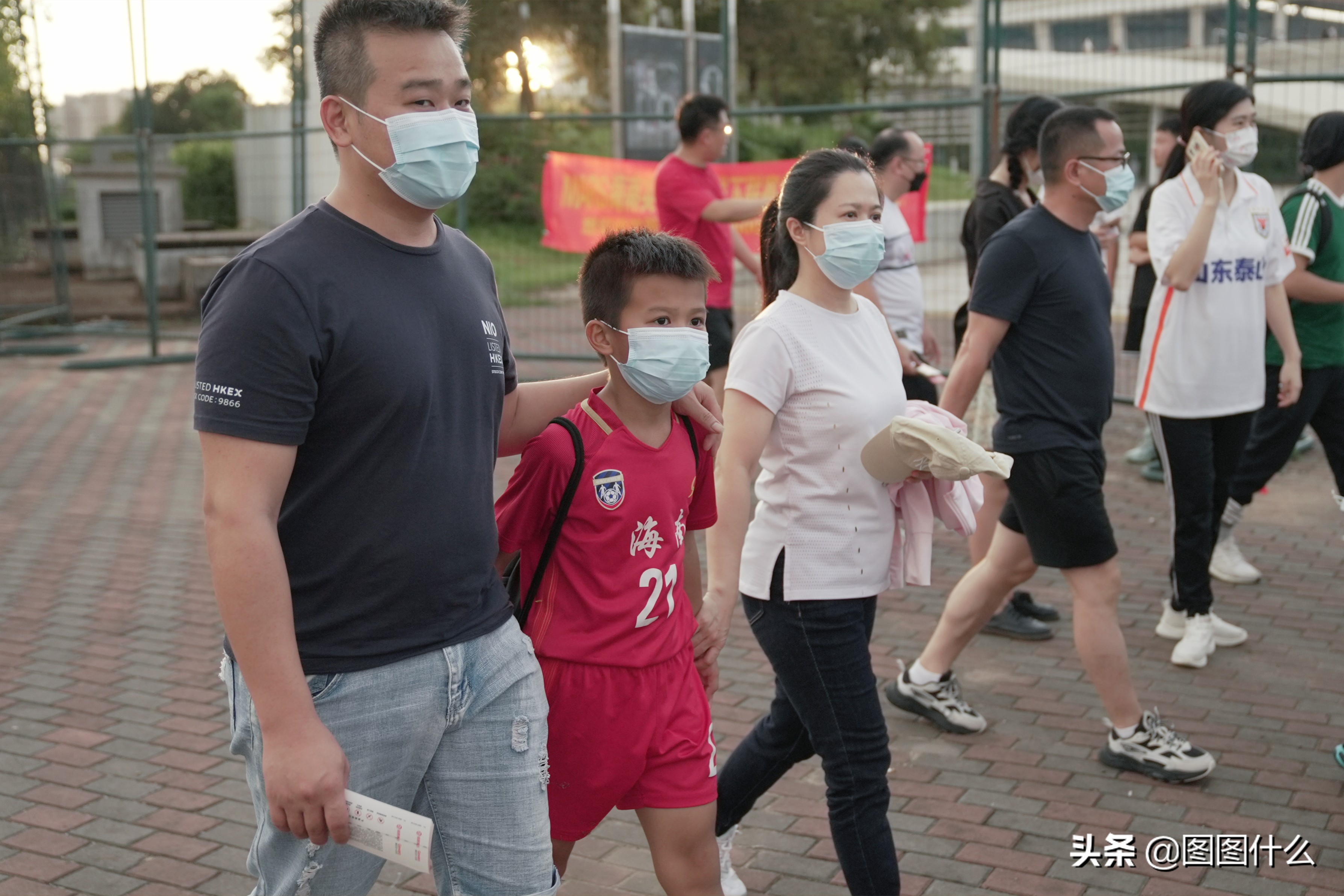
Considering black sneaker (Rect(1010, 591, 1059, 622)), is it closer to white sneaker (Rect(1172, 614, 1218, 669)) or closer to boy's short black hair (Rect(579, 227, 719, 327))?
white sneaker (Rect(1172, 614, 1218, 669))

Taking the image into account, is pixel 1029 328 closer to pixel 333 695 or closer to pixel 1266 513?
pixel 333 695

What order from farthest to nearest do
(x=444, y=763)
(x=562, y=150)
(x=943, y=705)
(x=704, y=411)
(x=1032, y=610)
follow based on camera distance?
(x=562, y=150)
(x=1032, y=610)
(x=943, y=705)
(x=704, y=411)
(x=444, y=763)

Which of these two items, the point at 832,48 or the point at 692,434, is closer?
the point at 692,434

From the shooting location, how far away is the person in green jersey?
5.70 metres

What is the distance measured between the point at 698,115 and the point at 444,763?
18.8ft

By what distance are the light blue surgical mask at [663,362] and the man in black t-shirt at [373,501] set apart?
1.47 feet

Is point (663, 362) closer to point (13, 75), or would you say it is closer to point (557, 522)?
point (557, 522)

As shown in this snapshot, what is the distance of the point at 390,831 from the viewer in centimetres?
199

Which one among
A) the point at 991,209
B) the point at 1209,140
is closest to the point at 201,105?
the point at 991,209

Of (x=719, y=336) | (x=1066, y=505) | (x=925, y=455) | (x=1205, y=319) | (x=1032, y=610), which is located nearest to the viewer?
(x=925, y=455)

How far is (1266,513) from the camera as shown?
7.73 m

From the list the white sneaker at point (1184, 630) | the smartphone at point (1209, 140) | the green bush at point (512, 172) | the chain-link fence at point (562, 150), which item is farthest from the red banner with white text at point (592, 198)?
the white sneaker at point (1184, 630)

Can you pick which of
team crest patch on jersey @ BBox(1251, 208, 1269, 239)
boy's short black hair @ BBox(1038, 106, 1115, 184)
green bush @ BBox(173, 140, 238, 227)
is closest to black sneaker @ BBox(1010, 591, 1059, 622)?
team crest patch on jersey @ BBox(1251, 208, 1269, 239)

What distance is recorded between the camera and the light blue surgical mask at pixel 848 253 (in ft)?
10.7
